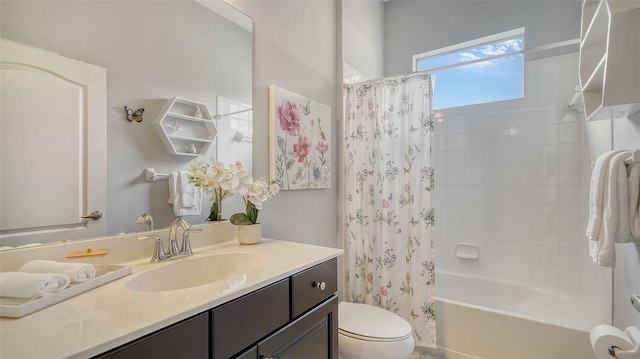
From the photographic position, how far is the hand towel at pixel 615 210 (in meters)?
1.10

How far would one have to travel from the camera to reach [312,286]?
1.06 metres

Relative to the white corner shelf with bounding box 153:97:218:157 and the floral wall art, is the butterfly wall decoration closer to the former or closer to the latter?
the white corner shelf with bounding box 153:97:218:157

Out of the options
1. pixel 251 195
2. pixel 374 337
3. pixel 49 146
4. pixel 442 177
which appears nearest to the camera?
pixel 49 146

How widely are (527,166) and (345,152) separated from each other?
1.56m

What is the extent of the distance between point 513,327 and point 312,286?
1461mm

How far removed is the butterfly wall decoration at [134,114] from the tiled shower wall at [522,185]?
246 cm

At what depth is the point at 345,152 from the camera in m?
2.17

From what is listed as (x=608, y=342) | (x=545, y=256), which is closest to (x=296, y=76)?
(x=608, y=342)

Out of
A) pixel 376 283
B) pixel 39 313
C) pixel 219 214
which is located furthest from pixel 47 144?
pixel 376 283

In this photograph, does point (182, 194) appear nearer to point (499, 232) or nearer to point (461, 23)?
point (499, 232)

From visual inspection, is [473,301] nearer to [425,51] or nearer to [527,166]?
[527,166]

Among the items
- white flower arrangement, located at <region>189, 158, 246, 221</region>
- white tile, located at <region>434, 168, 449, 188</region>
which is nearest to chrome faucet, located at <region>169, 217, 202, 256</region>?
white flower arrangement, located at <region>189, 158, 246, 221</region>

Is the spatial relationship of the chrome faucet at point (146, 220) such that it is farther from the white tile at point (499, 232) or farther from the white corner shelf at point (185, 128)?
the white tile at point (499, 232)

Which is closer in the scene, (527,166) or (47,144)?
(47,144)
